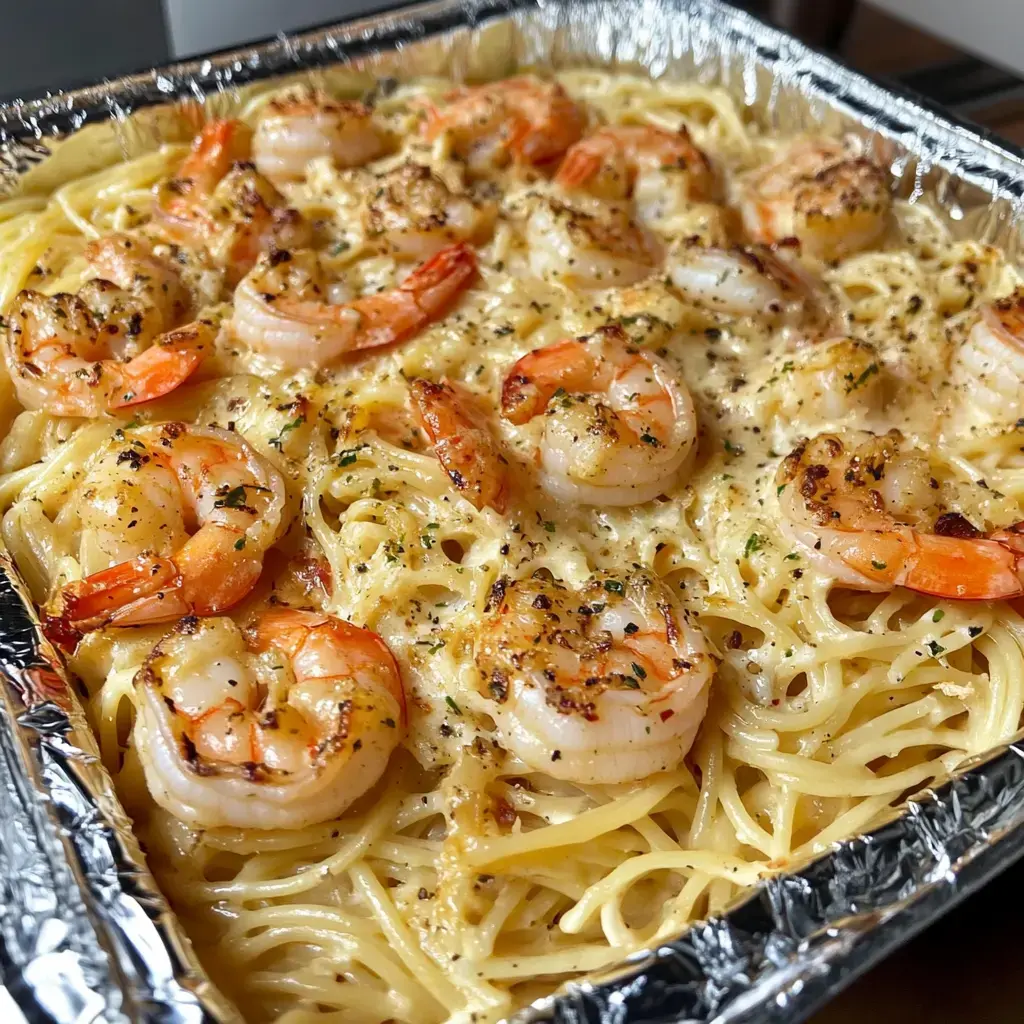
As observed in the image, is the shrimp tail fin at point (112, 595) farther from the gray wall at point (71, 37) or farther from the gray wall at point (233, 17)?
the gray wall at point (71, 37)

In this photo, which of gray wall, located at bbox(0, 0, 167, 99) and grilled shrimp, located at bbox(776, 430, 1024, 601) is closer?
grilled shrimp, located at bbox(776, 430, 1024, 601)

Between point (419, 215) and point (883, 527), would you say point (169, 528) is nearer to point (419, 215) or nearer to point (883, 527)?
point (419, 215)

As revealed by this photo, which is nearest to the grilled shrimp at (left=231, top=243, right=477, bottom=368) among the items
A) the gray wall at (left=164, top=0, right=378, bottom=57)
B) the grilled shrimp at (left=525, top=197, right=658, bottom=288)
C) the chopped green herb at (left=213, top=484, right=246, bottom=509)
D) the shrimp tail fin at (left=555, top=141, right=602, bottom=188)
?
the grilled shrimp at (left=525, top=197, right=658, bottom=288)

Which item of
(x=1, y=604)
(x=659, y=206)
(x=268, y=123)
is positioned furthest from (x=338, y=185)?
(x=1, y=604)

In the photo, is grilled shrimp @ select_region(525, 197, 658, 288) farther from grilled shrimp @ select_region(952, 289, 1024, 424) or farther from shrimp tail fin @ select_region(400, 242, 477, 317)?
grilled shrimp @ select_region(952, 289, 1024, 424)

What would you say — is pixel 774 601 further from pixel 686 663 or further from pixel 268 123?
pixel 268 123

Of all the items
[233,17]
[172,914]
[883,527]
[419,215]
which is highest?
[233,17]

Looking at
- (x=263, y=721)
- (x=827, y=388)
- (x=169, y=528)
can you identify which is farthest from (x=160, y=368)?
(x=827, y=388)
